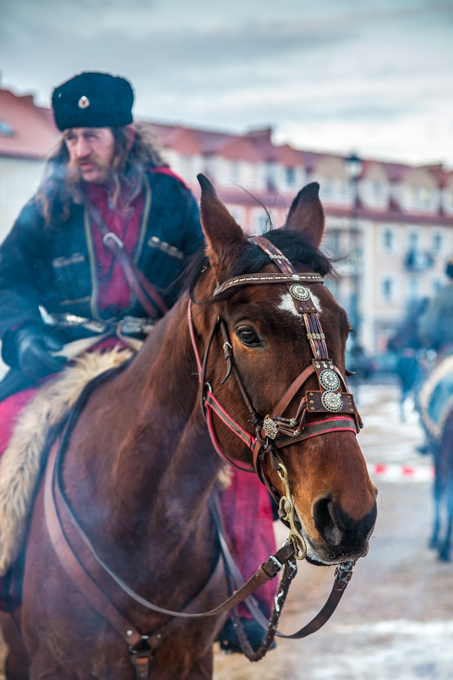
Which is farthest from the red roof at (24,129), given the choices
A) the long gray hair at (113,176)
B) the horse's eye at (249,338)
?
the horse's eye at (249,338)

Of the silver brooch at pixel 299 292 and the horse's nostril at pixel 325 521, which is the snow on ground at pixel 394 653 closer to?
the horse's nostril at pixel 325 521

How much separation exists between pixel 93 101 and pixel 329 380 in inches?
67.3

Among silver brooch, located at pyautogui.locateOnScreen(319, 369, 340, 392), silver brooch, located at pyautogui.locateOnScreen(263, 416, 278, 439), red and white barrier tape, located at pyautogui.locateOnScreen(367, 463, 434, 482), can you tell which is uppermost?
silver brooch, located at pyautogui.locateOnScreen(319, 369, 340, 392)

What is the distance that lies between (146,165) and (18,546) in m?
1.58

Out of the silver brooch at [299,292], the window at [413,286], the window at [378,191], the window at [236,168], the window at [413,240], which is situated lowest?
the window at [413,286]

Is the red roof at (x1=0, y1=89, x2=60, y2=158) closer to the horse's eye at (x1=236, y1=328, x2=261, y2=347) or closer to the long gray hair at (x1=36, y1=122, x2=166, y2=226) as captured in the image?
the long gray hair at (x1=36, y1=122, x2=166, y2=226)

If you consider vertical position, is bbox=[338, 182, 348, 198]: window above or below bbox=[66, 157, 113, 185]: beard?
above

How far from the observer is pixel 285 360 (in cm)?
149

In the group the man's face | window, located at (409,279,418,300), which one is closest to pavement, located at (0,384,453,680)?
the man's face

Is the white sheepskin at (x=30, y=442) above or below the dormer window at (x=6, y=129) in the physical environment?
below

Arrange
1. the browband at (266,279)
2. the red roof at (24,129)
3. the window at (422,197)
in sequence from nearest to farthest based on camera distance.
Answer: the browband at (266,279)
the red roof at (24,129)
the window at (422,197)

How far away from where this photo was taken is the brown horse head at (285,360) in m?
1.36

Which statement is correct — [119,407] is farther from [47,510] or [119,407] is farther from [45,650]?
[45,650]

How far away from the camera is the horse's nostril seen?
1.36 metres
